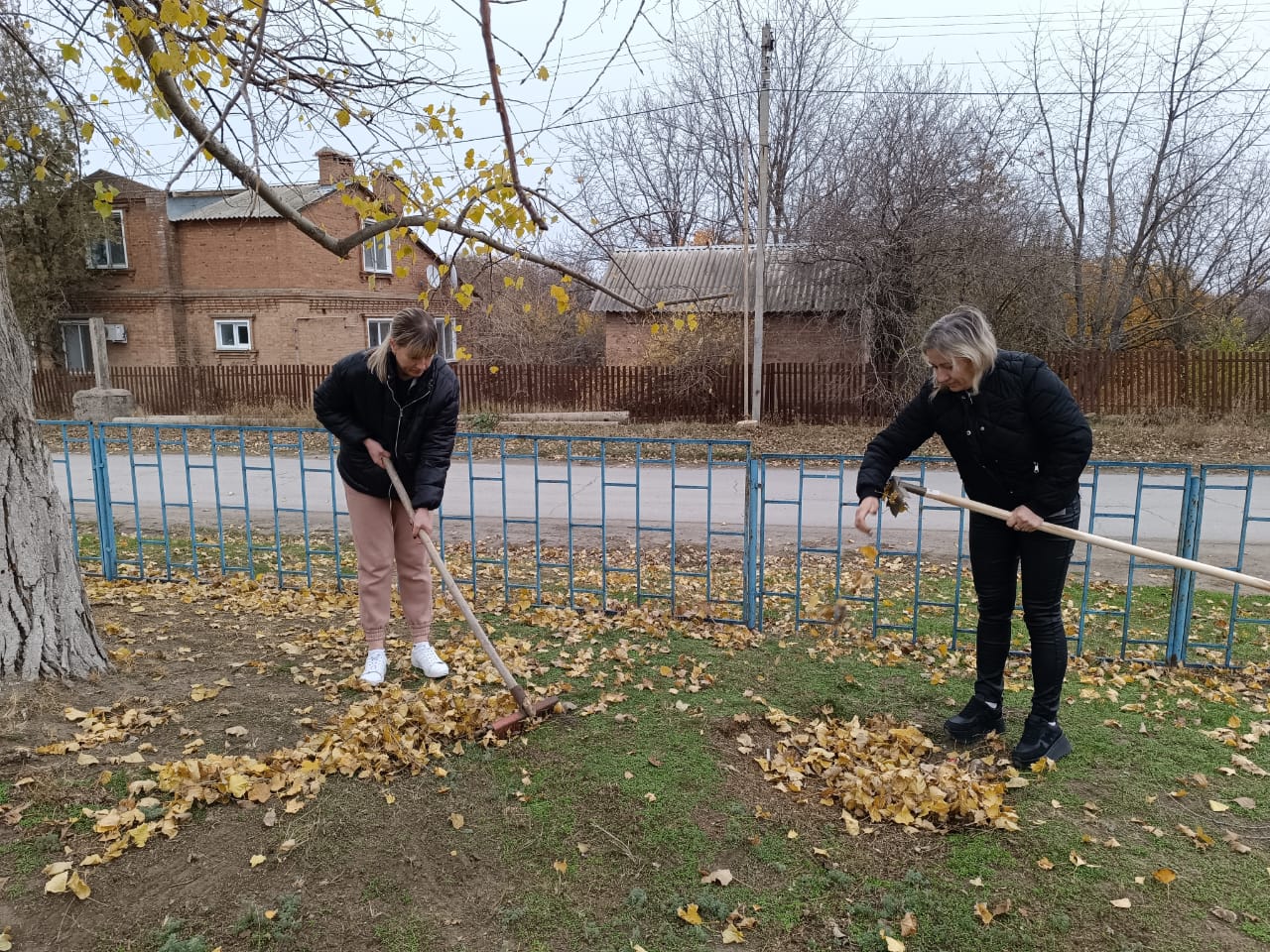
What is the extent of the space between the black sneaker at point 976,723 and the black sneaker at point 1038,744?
0.17m

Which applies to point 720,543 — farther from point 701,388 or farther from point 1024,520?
point 701,388

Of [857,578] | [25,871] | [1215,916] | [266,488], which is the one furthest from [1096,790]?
[266,488]

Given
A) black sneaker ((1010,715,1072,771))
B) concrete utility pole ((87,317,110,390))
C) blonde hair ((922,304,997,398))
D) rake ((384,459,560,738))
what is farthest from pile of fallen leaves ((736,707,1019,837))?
concrete utility pole ((87,317,110,390))

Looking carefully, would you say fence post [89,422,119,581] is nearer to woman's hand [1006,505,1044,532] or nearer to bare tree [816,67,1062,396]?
woman's hand [1006,505,1044,532]

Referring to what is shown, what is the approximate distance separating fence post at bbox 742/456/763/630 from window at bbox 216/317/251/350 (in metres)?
21.4

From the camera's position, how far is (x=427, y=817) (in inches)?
122

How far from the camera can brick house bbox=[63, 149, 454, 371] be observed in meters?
22.2

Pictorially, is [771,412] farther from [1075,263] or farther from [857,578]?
[857,578]

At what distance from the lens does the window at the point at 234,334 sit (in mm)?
22844

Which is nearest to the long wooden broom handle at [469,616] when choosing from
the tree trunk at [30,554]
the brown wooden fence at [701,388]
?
the tree trunk at [30,554]

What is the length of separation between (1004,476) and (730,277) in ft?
59.8

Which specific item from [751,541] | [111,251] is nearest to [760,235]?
[751,541]

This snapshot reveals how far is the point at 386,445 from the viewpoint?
4195 millimetres

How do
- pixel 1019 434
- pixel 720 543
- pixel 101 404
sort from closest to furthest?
1. pixel 1019 434
2. pixel 720 543
3. pixel 101 404
